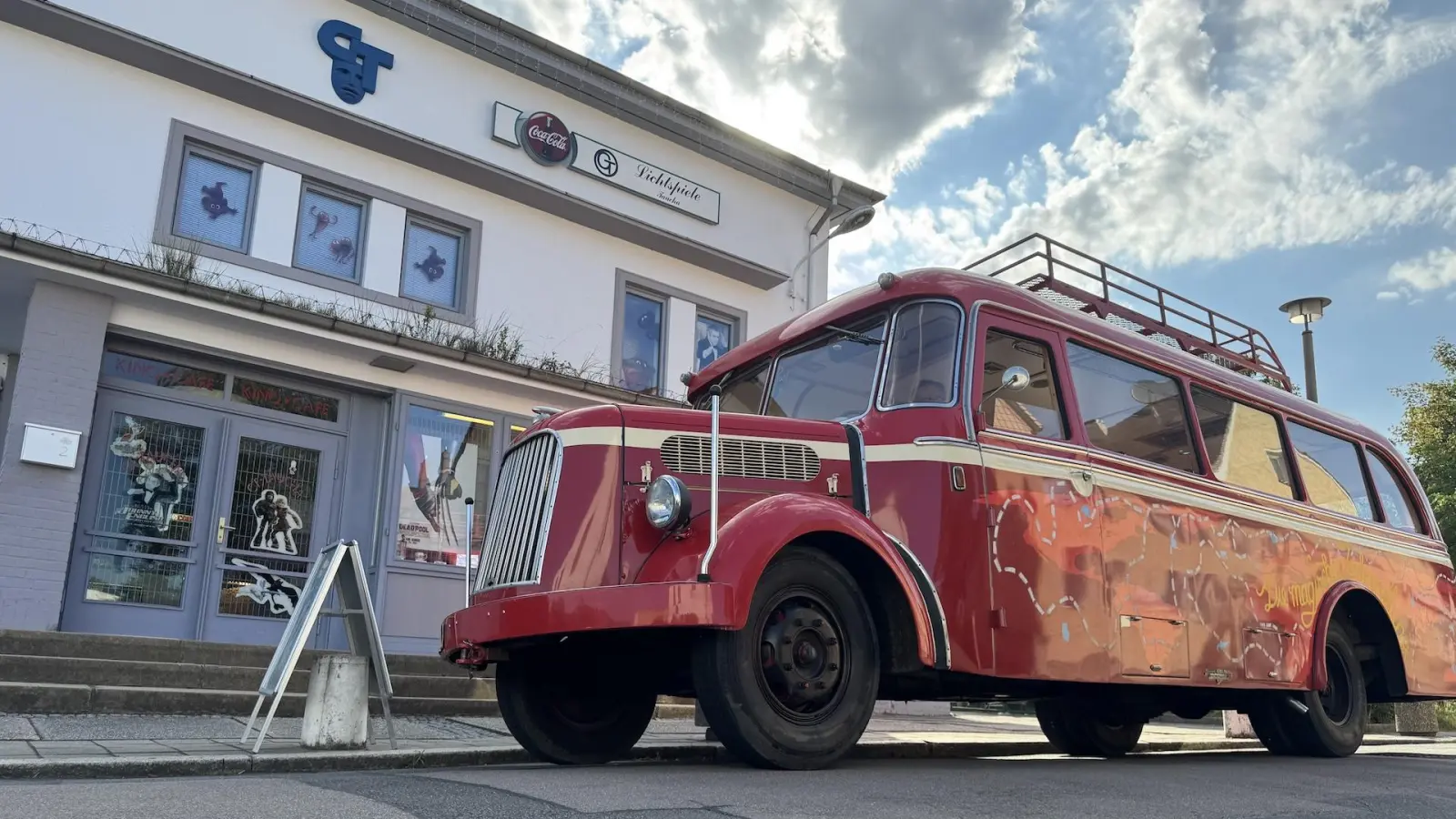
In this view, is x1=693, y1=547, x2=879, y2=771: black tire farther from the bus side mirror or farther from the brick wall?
the brick wall

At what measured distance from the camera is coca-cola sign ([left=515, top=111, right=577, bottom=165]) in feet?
42.9

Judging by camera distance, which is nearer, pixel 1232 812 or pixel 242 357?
pixel 1232 812

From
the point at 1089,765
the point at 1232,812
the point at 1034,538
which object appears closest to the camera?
the point at 1232,812

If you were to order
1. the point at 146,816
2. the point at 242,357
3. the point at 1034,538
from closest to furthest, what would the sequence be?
1. the point at 146,816
2. the point at 1034,538
3. the point at 242,357

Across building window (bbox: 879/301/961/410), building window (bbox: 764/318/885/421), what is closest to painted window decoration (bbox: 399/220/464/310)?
building window (bbox: 764/318/885/421)

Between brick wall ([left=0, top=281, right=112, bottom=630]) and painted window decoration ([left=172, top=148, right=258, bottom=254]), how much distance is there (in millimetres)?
1380

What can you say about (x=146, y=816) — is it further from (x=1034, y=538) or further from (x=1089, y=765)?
(x=1089, y=765)

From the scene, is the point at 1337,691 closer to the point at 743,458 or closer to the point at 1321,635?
the point at 1321,635

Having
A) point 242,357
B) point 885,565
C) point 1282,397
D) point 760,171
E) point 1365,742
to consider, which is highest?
point 760,171

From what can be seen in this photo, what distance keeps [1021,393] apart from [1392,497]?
5.20m

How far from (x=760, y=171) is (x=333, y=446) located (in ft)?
23.2

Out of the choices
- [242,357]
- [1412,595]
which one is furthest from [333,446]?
[1412,595]

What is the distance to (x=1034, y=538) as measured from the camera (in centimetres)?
606

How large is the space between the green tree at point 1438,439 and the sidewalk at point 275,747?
54.3 feet
